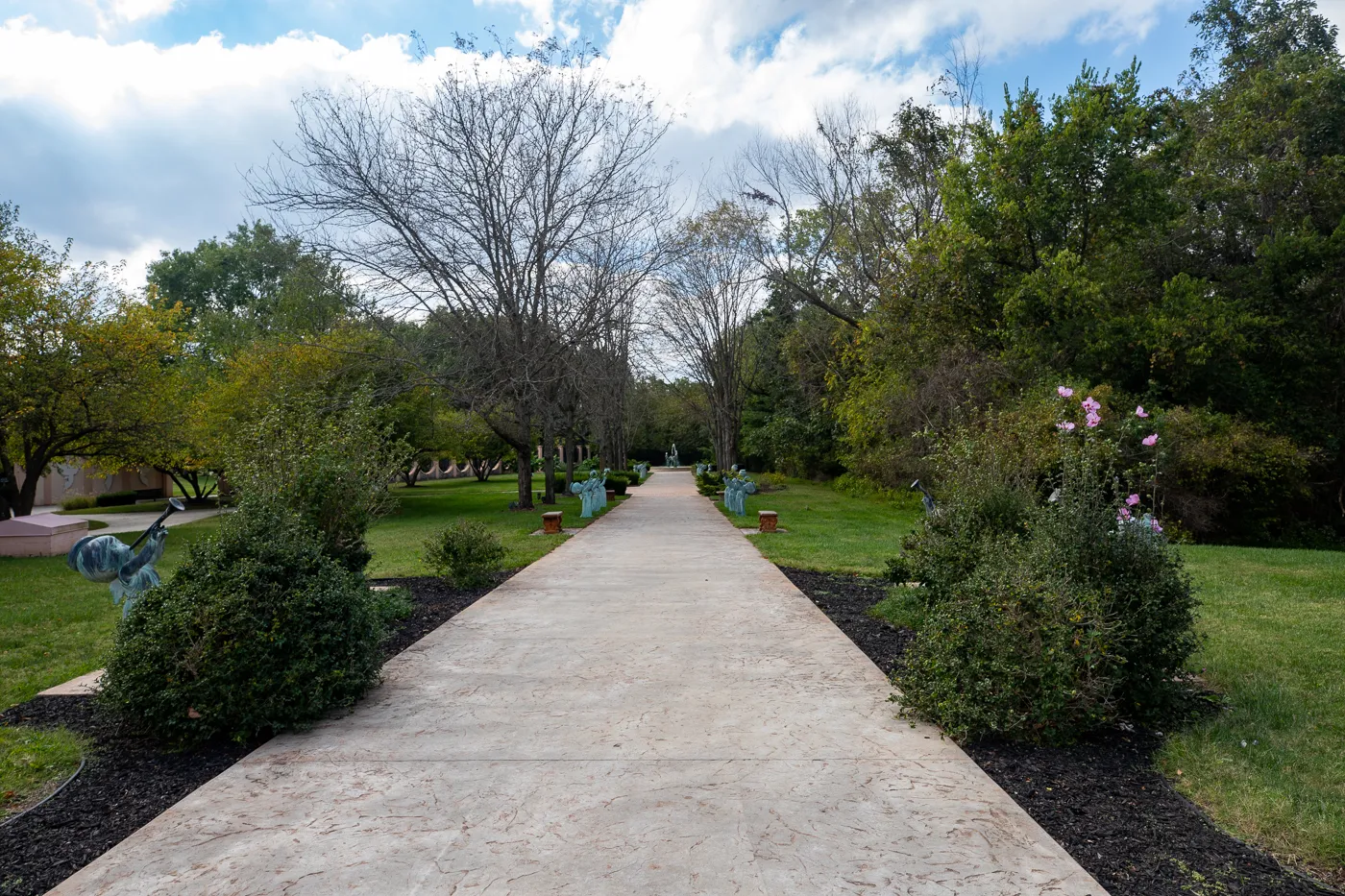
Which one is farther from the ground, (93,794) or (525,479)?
(525,479)

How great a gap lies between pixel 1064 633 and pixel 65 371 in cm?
1740

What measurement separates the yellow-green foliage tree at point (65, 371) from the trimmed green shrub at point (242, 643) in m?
13.1

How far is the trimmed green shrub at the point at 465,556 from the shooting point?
910 cm

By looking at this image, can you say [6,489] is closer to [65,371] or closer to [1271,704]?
[65,371]

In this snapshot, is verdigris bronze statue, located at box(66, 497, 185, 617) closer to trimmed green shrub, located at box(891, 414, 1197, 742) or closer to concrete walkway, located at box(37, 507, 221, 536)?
trimmed green shrub, located at box(891, 414, 1197, 742)

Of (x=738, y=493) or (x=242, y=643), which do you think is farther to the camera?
(x=738, y=493)

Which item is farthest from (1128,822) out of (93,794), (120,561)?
(120,561)

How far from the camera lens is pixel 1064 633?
4.00 metres

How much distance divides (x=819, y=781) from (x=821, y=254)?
28.4m

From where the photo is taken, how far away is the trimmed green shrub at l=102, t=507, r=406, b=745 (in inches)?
162

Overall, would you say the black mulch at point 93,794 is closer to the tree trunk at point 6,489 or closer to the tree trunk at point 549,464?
the tree trunk at point 6,489

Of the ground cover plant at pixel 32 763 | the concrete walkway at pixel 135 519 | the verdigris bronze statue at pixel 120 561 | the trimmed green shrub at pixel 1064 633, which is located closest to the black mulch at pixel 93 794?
the ground cover plant at pixel 32 763

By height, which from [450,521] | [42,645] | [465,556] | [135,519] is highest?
[465,556]

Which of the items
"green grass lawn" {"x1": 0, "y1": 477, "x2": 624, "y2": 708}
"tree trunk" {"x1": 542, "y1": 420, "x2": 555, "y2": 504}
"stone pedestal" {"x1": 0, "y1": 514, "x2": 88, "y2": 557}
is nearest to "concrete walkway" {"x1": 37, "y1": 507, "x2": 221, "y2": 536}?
"green grass lawn" {"x1": 0, "y1": 477, "x2": 624, "y2": 708}
